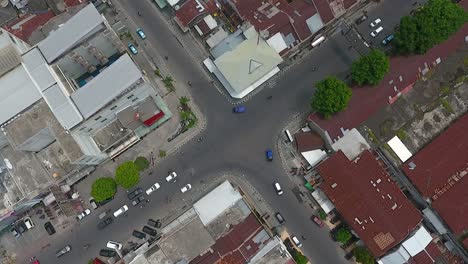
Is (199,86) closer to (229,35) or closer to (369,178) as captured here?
(229,35)

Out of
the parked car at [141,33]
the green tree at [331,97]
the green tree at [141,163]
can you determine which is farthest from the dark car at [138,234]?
the green tree at [331,97]

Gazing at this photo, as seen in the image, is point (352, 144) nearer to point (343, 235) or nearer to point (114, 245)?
point (343, 235)

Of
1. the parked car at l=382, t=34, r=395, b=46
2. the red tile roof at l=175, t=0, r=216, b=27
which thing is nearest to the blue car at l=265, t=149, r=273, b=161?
the red tile roof at l=175, t=0, r=216, b=27

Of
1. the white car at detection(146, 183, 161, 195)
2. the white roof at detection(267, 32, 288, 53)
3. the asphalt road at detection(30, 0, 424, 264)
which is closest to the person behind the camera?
the asphalt road at detection(30, 0, 424, 264)

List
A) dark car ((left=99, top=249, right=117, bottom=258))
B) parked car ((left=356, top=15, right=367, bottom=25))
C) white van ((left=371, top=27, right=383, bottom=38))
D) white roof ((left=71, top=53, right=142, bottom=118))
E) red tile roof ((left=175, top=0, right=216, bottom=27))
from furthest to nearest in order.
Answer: parked car ((left=356, top=15, right=367, bottom=25)), white van ((left=371, top=27, right=383, bottom=38)), red tile roof ((left=175, top=0, right=216, bottom=27)), dark car ((left=99, top=249, right=117, bottom=258)), white roof ((left=71, top=53, right=142, bottom=118))

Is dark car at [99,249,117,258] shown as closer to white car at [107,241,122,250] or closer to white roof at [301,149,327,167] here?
white car at [107,241,122,250]

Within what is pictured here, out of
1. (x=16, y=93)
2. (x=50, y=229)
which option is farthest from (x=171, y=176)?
(x=16, y=93)
